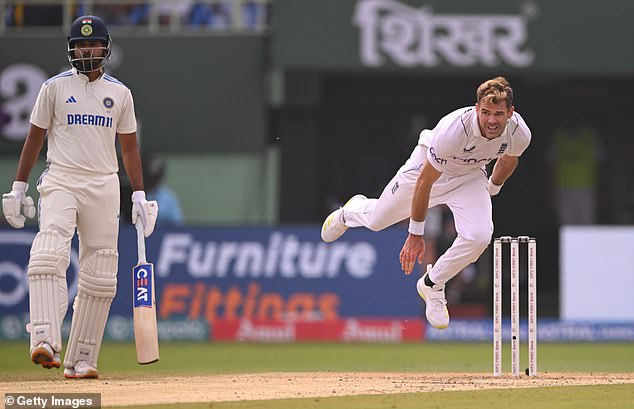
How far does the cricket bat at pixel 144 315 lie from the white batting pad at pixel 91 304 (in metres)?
0.18

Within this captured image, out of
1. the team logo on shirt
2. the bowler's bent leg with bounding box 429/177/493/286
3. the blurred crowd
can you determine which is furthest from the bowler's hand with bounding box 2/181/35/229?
the blurred crowd

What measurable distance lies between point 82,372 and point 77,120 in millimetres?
1618

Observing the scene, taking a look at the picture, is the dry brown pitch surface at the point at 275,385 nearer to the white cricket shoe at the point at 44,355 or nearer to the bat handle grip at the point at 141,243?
the white cricket shoe at the point at 44,355

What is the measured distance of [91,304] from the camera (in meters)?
8.48

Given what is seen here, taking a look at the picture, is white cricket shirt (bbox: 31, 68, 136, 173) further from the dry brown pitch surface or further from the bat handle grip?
the dry brown pitch surface

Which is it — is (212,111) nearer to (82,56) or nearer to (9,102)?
(9,102)

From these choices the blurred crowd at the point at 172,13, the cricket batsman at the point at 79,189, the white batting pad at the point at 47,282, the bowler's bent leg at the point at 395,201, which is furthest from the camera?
the blurred crowd at the point at 172,13

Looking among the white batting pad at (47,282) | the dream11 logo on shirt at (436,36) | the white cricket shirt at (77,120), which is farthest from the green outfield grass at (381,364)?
the dream11 logo on shirt at (436,36)

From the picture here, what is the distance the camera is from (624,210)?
53.8 ft

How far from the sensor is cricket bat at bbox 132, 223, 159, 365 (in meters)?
8.37

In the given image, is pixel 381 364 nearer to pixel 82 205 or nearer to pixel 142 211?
pixel 142 211

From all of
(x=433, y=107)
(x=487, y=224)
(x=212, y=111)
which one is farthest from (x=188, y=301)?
(x=487, y=224)

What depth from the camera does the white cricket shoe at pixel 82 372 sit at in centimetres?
852

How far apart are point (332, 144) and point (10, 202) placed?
29.4 feet
